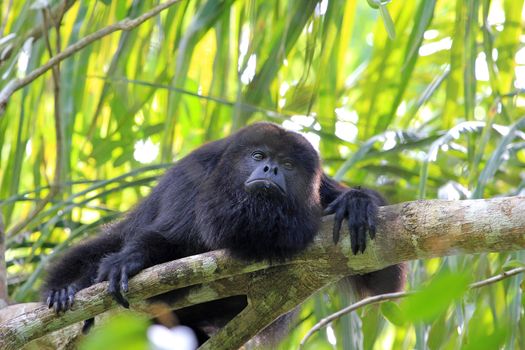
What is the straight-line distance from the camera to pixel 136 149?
11.9 ft

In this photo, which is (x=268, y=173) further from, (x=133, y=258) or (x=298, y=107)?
(x=298, y=107)

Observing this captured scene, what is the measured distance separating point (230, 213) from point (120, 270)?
1.36 feet

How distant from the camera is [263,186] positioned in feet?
8.26

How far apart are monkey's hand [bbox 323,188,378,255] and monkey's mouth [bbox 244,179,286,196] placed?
28 cm

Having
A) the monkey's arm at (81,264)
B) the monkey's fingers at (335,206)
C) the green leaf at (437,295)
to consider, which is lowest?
the green leaf at (437,295)

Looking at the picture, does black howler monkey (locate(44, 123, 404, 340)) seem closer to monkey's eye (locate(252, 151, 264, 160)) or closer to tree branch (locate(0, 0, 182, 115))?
monkey's eye (locate(252, 151, 264, 160))

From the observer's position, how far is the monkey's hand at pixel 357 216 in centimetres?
200

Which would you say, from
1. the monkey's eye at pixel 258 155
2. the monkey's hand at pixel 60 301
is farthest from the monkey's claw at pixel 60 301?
the monkey's eye at pixel 258 155

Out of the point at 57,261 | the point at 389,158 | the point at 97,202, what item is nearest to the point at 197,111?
the point at 97,202

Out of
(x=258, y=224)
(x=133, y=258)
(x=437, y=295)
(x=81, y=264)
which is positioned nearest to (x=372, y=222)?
(x=258, y=224)

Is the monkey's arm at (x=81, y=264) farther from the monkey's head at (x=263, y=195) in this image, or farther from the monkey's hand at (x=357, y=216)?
the monkey's hand at (x=357, y=216)

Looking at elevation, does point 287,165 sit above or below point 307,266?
above

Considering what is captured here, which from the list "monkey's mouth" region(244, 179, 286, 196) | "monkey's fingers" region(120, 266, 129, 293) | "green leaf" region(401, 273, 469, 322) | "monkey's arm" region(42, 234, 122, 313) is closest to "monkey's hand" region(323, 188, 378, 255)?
"monkey's mouth" region(244, 179, 286, 196)

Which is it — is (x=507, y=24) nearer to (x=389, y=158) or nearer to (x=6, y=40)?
(x=389, y=158)
